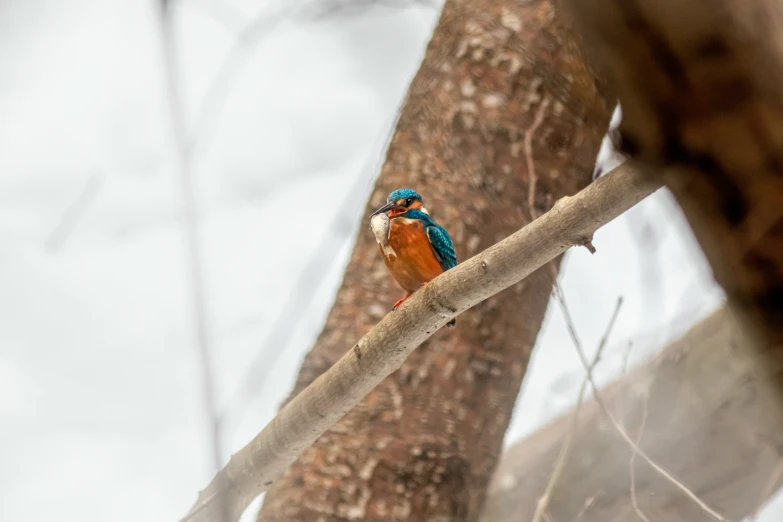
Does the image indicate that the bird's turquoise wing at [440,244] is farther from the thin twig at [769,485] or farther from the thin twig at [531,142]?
the thin twig at [769,485]

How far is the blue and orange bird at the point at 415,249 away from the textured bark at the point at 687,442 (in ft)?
3.49

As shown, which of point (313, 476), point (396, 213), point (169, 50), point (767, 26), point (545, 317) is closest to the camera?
point (767, 26)

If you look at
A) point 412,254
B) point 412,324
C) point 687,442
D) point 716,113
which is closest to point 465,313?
point 412,254

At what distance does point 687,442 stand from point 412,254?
1456 mm

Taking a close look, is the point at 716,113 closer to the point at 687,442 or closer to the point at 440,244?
the point at 440,244

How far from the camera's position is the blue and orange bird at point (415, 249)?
1766 mm

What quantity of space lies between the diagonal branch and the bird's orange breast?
0.81ft

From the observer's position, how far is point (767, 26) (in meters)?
0.53

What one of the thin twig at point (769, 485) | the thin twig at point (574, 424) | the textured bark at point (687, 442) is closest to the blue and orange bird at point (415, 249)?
the thin twig at point (574, 424)

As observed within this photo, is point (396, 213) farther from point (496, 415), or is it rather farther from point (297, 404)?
point (496, 415)

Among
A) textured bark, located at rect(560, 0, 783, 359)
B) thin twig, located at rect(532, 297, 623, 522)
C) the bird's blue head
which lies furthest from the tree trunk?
textured bark, located at rect(560, 0, 783, 359)

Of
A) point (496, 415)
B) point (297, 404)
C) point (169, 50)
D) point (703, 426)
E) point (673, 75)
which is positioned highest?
point (169, 50)

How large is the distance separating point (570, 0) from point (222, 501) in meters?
0.52

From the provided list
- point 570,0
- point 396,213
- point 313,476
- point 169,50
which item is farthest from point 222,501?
point 313,476
